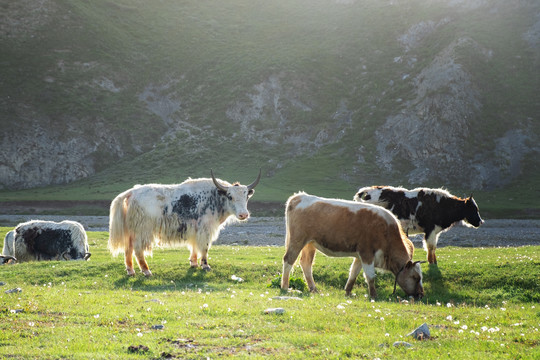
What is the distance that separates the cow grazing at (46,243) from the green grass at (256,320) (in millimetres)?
5865

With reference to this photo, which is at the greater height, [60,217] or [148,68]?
[148,68]

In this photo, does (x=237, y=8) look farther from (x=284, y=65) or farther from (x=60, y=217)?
(x=60, y=217)

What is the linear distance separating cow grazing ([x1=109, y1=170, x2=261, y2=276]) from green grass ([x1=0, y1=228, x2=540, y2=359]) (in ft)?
4.68

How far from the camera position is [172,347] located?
7.47 metres

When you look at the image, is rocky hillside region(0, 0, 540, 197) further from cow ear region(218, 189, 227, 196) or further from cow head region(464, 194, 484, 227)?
cow ear region(218, 189, 227, 196)

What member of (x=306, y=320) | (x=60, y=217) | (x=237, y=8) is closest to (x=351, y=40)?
(x=237, y=8)

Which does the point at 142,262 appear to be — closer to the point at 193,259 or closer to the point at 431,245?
the point at 193,259

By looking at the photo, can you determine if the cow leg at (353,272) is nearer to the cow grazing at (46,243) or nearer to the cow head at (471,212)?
the cow head at (471,212)

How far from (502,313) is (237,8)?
481 feet

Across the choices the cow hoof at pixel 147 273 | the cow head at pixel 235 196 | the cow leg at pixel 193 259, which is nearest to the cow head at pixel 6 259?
the cow hoof at pixel 147 273

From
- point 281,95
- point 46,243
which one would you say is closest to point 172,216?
point 46,243

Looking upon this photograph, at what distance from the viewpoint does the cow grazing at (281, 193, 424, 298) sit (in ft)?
44.1

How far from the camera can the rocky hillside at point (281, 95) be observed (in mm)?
83875

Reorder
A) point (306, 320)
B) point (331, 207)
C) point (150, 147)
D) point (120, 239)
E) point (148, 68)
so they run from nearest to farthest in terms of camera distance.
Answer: point (306, 320), point (331, 207), point (120, 239), point (150, 147), point (148, 68)
